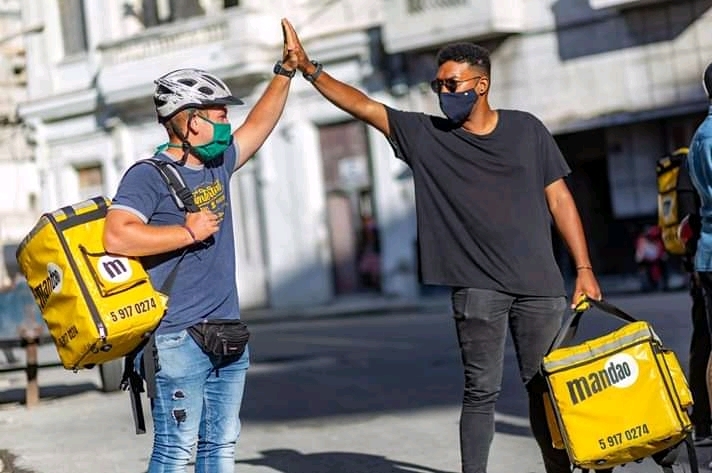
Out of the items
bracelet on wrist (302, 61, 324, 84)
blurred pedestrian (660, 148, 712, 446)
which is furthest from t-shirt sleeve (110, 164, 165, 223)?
blurred pedestrian (660, 148, 712, 446)

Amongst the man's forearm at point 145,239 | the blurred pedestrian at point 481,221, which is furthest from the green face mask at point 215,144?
the blurred pedestrian at point 481,221

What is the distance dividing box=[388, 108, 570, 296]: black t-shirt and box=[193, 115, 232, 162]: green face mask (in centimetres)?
106

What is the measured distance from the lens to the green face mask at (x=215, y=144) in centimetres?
543

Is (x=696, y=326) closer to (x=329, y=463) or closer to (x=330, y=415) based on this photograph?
(x=329, y=463)

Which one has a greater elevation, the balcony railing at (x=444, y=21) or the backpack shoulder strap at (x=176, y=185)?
the balcony railing at (x=444, y=21)

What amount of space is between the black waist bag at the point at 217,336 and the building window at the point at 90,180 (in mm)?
31000

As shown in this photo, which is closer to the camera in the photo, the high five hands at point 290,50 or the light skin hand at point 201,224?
the light skin hand at point 201,224

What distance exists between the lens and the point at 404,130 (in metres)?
6.26

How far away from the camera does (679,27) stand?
987 inches

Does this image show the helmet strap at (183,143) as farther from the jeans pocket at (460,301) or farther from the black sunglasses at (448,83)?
the jeans pocket at (460,301)

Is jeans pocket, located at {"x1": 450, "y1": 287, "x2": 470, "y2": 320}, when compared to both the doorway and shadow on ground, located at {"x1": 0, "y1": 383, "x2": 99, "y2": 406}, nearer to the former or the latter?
shadow on ground, located at {"x1": 0, "y1": 383, "x2": 99, "y2": 406}

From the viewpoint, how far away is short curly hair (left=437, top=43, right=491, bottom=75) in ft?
20.3

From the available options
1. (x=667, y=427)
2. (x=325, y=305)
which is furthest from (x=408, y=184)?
(x=667, y=427)

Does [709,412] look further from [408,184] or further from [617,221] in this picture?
[408,184]
